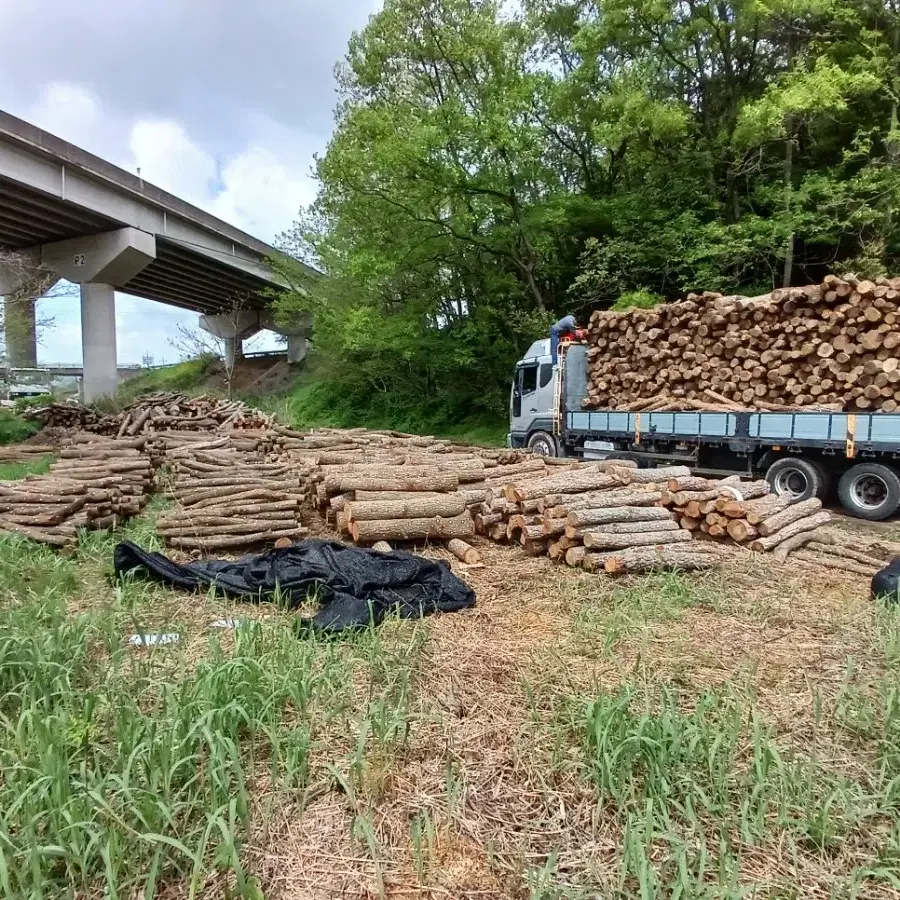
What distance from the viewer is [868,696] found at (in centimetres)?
317

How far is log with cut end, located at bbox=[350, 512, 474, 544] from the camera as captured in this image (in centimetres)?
636

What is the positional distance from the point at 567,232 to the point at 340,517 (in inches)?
634

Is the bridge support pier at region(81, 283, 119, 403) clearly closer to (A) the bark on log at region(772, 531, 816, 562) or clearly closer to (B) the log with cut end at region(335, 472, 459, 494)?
(B) the log with cut end at region(335, 472, 459, 494)

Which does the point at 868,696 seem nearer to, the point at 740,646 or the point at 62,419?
the point at 740,646

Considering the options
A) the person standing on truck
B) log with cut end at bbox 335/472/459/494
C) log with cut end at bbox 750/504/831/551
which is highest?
the person standing on truck

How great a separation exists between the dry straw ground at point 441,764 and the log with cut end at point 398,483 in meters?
3.17

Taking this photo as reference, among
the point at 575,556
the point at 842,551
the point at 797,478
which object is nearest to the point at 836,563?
the point at 842,551

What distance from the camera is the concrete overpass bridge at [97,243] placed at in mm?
18078

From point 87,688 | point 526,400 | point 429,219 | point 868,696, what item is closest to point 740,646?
point 868,696

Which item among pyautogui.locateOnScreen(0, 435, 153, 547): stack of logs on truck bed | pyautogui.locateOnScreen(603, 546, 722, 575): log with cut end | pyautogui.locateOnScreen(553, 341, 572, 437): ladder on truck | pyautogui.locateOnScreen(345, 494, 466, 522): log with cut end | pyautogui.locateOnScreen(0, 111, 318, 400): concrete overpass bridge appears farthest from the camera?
pyautogui.locateOnScreen(0, 111, 318, 400): concrete overpass bridge

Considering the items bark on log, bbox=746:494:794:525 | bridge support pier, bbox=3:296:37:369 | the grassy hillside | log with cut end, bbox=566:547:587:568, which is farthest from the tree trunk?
bridge support pier, bbox=3:296:37:369

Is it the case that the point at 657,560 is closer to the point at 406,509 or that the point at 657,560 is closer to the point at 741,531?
the point at 741,531

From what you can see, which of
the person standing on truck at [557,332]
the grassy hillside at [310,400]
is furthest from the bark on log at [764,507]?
the grassy hillside at [310,400]

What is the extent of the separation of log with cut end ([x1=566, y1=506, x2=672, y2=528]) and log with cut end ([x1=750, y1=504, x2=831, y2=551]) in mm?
965
